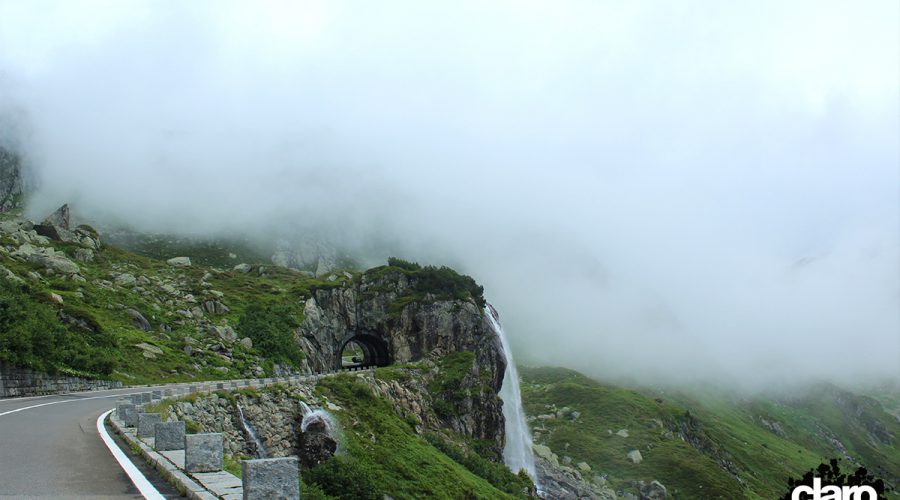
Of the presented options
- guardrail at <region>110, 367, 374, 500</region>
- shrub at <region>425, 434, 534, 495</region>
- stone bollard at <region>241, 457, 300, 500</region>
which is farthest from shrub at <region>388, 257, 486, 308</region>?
stone bollard at <region>241, 457, 300, 500</region>

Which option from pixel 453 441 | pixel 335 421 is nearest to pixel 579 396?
pixel 453 441

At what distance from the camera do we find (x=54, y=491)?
1129cm

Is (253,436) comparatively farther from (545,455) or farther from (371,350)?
(545,455)

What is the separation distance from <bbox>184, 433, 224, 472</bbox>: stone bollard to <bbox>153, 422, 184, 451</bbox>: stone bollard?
3.16 meters

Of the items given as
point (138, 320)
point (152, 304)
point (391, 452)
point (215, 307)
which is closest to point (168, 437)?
point (391, 452)

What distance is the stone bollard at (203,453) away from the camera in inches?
493

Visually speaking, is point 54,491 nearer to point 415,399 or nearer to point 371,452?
point 371,452

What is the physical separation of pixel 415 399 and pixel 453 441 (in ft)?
22.1

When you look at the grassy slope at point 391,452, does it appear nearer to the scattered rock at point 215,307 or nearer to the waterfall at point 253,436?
the waterfall at point 253,436

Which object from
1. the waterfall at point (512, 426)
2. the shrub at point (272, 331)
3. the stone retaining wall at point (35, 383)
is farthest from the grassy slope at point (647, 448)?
the stone retaining wall at point (35, 383)

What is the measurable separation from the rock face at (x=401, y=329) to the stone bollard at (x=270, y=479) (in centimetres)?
7262

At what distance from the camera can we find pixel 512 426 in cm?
10081

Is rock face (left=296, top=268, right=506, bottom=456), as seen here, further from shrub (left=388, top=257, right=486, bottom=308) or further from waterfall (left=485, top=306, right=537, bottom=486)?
waterfall (left=485, top=306, right=537, bottom=486)

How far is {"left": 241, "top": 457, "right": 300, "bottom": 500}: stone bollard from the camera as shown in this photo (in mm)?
9133
